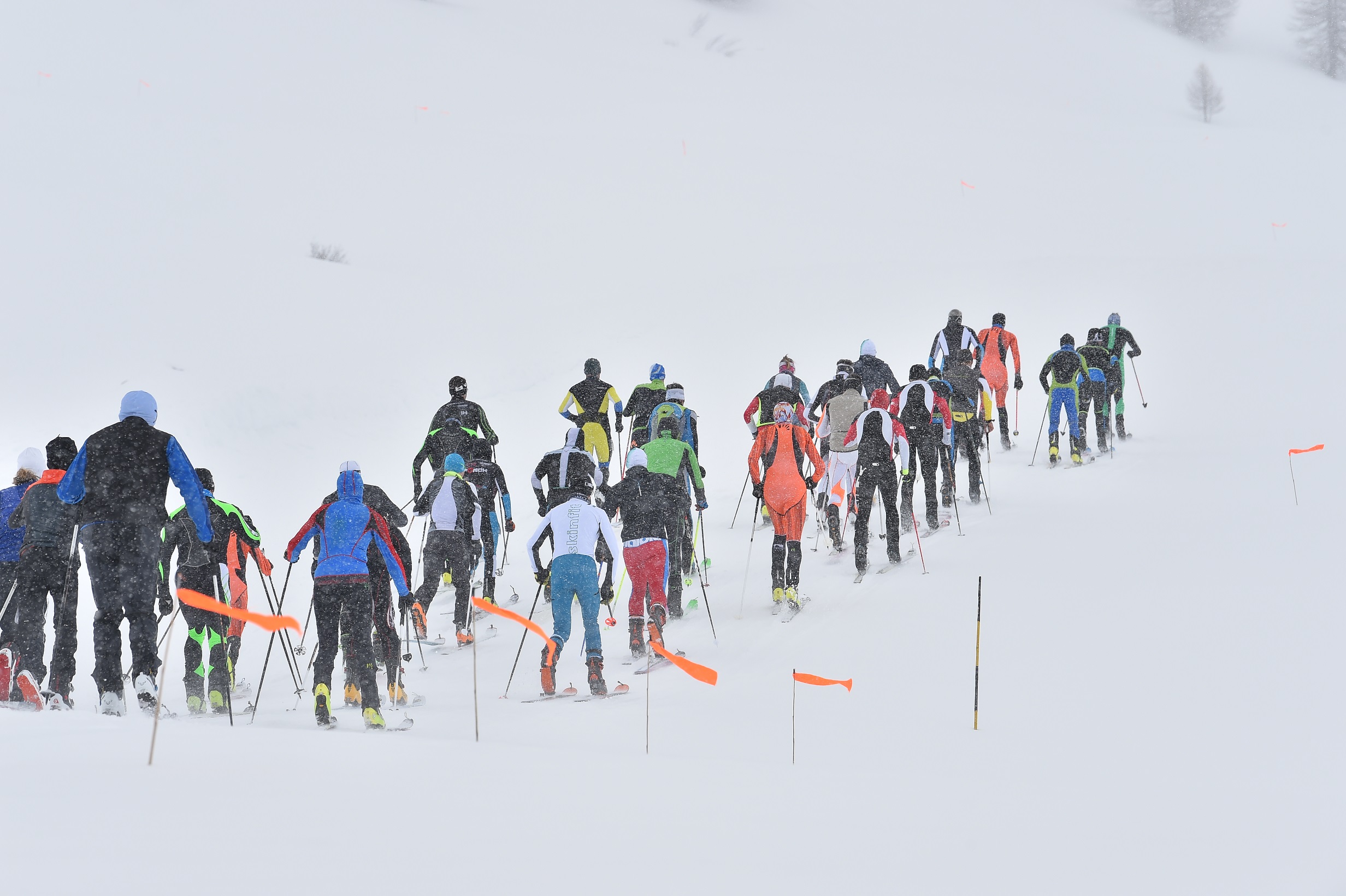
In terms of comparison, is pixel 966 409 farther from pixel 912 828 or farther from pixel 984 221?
pixel 984 221

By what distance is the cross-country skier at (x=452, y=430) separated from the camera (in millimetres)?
10172

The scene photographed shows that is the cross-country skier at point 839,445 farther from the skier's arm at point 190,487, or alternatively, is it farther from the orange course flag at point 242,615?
the skier's arm at point 190,487

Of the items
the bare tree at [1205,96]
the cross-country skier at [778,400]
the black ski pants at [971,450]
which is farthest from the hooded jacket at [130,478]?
the bare tree at [1205,96]

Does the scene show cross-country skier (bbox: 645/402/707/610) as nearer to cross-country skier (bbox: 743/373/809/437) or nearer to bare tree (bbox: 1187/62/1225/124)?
Result: cross-country skier (bbox: 743/373/809/437)

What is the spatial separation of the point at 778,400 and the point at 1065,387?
4855mm

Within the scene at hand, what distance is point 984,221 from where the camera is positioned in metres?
34.2

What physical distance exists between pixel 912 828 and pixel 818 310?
842 inches

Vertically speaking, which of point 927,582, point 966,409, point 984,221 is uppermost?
point 984,221

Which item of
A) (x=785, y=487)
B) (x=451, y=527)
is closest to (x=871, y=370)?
(x=785, y=487)

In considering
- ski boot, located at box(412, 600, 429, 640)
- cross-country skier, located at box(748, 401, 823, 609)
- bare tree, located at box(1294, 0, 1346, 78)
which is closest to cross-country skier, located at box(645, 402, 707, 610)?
cross-country skier, located at box(748, 401, 823, 609)

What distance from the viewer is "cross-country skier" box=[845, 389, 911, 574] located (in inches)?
385

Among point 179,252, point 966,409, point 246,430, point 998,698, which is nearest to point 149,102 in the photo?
point 179,252

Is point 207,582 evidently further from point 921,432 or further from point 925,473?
point 925,473

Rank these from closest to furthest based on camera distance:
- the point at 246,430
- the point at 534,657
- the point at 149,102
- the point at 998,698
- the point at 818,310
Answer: the point at 998,698 < the point at 534,657 < the point at 246,430 < the point at 818,310 < the point at 149,102
